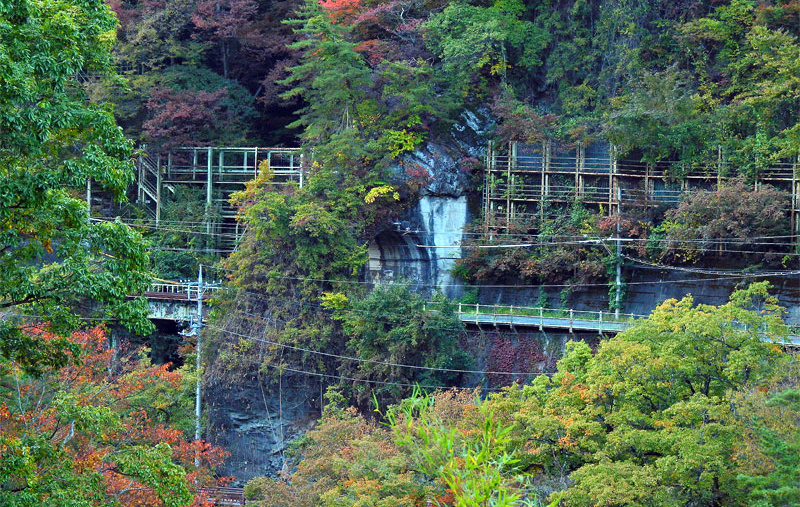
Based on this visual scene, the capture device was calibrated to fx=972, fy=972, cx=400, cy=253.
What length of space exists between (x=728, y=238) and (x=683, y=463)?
12.2m

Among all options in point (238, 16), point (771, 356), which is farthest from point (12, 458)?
point (238, 16)

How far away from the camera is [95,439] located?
15.6m

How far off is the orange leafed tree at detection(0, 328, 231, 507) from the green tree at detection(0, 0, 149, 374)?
84 cm

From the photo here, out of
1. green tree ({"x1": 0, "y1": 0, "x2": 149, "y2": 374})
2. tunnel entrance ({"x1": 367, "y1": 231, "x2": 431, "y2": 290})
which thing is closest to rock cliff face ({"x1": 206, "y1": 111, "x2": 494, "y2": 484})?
tunnel entrance ({"x1": 367, "y1": 231, "x2": 431, "y2": 290})

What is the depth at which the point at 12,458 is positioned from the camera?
1061cm

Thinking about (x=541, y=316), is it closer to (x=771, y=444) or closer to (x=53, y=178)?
(x=771, y=444)

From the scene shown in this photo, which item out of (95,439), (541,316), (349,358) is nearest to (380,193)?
(349,358)

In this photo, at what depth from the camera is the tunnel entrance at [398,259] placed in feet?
102

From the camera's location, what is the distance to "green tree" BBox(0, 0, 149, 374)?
35.7 feet

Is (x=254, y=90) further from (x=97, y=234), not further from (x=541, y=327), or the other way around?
(x=97, y=234)

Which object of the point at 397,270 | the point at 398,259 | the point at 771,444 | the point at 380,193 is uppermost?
the point at 380,193

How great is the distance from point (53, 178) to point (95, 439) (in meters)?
5.93

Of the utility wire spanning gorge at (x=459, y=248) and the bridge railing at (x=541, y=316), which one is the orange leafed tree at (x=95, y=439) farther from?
the bridge railing at (x=541, y=316)

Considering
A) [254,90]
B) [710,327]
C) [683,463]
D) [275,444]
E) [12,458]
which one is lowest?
[275,444]
